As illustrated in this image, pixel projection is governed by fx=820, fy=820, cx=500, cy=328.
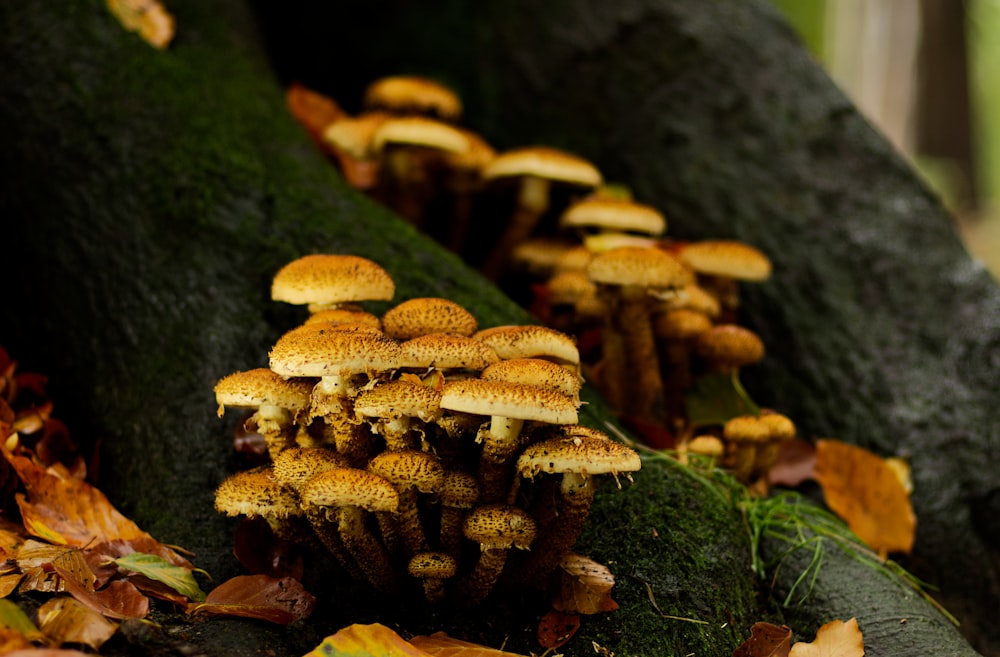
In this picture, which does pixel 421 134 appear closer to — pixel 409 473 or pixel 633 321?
pixel 633 321

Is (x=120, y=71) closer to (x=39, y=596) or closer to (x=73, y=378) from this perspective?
(x=73, y=378)

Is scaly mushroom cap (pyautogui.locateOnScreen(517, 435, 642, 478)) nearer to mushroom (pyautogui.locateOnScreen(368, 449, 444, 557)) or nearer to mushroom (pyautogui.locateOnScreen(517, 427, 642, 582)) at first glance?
mushroom (pyautogui.locateOnScreen(517, 427, 642, 582))

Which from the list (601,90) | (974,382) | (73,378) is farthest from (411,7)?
(974,382)

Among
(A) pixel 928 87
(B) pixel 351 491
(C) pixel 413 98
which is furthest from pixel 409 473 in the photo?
(A) pixel 928 87

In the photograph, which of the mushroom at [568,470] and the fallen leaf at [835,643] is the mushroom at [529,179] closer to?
the mushroom at [568,470]

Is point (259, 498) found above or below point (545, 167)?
below

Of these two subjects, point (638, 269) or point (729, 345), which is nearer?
point (638, 269)
